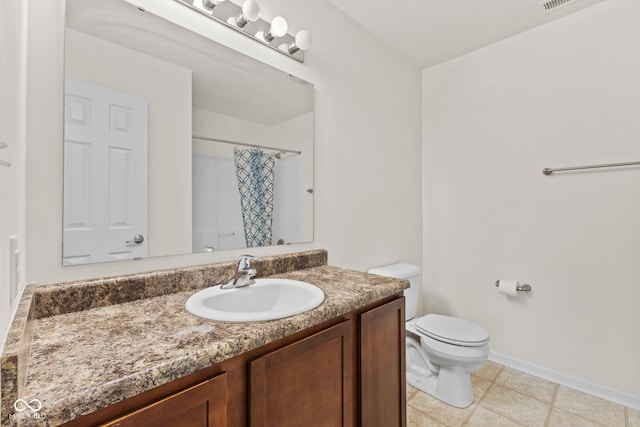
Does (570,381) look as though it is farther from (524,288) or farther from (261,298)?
(261,298)

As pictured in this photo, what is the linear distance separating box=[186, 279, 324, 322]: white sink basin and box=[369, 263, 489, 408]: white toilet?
3.05 feet

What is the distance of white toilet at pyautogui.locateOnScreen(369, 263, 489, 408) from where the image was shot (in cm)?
163

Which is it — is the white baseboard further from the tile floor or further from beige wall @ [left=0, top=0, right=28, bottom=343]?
beige wall @ [left=0, top=0, right=28, bottom=343]

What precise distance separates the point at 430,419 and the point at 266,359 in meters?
1.36

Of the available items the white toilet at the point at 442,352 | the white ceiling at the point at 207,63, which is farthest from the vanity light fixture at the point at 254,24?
the white toilet at the point at 442,352

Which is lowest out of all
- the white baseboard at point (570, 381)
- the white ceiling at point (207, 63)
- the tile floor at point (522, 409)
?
the tile floor at point (522, 409)

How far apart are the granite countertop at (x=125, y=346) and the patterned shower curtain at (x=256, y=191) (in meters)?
0.45

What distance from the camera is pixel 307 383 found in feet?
2.81

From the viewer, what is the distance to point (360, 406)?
3.40 ft

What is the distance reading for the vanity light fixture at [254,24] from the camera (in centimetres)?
122

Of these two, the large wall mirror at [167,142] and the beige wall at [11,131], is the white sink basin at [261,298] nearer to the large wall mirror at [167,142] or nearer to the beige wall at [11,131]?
the large wall mirror at [167,142]

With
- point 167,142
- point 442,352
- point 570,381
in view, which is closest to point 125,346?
point 167,142

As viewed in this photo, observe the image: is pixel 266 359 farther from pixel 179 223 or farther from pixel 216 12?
pixel 216 12

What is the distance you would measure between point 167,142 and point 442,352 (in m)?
1.74
